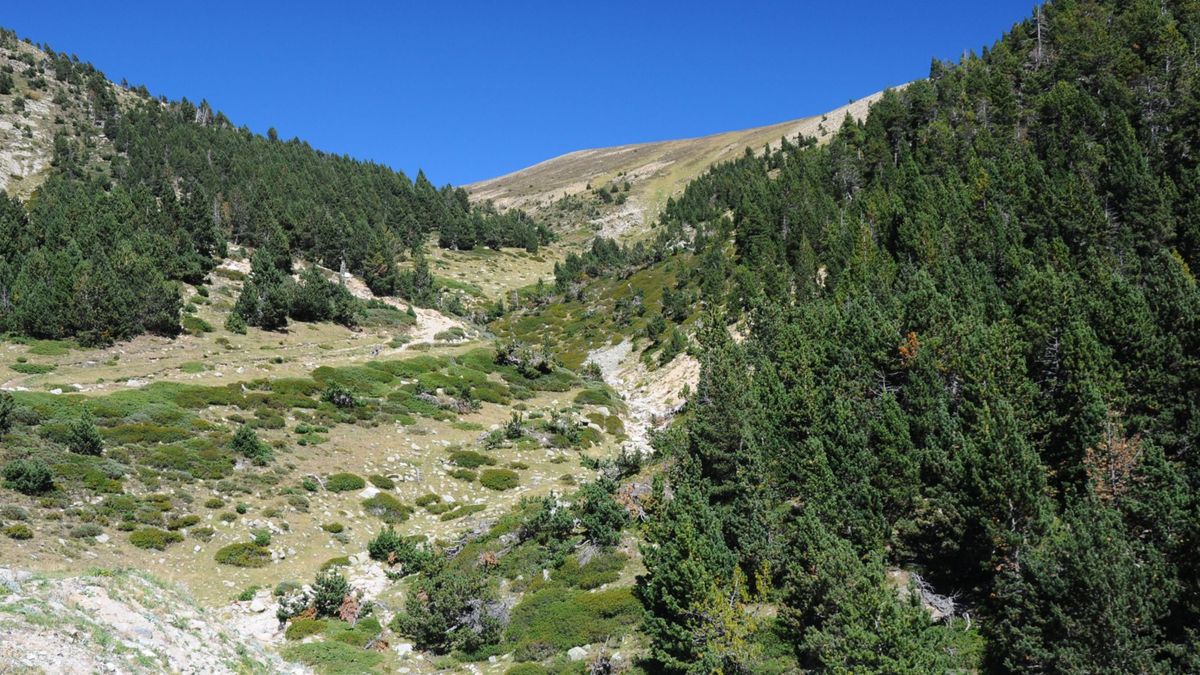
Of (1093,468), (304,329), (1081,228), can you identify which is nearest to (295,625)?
(1093,468)

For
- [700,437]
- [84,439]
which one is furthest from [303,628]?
[700,437]

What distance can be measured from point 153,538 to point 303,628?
8.25 meters

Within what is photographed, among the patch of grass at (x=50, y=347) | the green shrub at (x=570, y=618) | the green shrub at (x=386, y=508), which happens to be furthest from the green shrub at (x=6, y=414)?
the green shrub at (x=570, y=618)

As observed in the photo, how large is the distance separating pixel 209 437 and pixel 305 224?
194 feet

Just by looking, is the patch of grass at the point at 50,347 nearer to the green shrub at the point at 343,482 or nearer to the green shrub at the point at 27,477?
the green shrub at the point at 27,477

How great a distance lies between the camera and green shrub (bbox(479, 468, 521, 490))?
3900 centimetres

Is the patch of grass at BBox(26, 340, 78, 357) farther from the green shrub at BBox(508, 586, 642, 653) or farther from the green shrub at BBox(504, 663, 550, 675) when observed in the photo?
the green shrub at BBox(504, 663, 550, 675)

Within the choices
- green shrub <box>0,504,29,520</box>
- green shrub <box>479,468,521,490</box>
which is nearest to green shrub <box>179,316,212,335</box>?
green shrub <box>479,468,521,490</box>

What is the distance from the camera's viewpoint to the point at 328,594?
2430 cm

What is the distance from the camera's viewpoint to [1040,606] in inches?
659

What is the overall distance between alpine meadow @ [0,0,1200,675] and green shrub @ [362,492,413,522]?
206mm

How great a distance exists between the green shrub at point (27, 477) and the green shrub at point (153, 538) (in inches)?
162

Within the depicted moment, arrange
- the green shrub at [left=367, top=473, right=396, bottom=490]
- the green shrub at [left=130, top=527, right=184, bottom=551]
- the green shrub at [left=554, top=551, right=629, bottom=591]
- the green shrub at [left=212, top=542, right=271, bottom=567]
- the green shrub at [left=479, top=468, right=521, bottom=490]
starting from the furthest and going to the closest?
the green shrub at [left=479, top=468, right=521, bottom=490] < the green shrub at [left=367, top=473, right=396, bottom=490] < the green shrub at [left=212, top=542, right=271, bottom=567] < the green shrub at [left=130, top=527, right=184, bottom=551] < the green shrub at [left=554, top=551, right=629, bottom=591]

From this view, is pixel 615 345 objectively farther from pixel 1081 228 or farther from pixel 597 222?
Answer: pixel 597 222
